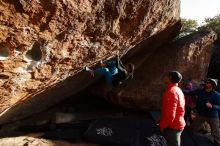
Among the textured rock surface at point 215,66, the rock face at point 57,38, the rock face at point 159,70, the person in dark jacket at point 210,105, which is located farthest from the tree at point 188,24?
the person in dark jacket at point 210,105

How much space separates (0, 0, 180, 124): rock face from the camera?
6.00m

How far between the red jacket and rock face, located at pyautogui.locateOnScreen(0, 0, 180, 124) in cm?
253

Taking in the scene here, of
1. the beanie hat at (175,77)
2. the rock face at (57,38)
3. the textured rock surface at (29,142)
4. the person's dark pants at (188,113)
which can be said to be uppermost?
the rock face at (57,38)

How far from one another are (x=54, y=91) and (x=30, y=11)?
393cm

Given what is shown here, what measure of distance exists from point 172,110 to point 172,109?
2 centimetres

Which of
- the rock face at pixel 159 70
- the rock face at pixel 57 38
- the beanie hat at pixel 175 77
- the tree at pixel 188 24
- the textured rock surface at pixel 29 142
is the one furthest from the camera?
the tree at pixel 188 24

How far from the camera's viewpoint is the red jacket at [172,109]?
5.62m

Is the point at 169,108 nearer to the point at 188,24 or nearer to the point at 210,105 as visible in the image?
the point at 210,105

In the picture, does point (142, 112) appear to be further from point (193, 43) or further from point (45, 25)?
point (45, 25)

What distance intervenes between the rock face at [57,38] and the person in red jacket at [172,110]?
2416mm

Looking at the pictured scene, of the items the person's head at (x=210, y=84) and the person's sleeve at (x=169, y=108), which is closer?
the person's sleeve at (x=169, y=108)

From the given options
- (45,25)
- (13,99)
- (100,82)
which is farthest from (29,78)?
(100,82)

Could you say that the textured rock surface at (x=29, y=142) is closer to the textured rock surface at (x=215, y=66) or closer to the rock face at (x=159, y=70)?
the rock face at (x=159, y=70)

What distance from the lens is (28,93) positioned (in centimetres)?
764
